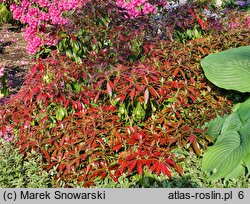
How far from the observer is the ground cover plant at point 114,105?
9.63ft

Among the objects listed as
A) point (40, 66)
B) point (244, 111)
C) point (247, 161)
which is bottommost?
point (247, 161)

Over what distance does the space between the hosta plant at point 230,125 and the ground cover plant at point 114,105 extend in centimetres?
10

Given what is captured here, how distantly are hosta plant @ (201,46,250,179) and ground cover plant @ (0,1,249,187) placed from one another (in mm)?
97

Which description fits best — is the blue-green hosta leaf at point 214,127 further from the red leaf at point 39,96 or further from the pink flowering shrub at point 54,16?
the pink flowering shrub at point 54,16

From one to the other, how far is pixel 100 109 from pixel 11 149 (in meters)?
0.76

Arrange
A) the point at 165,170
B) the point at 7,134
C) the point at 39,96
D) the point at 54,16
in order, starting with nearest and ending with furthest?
the point at 165,170, the point at 39,96, the point at 7,134, the point at 54,16

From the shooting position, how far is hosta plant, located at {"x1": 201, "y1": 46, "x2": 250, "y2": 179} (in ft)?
9.53

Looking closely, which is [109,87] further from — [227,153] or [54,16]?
[54,16]

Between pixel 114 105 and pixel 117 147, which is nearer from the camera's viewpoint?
pixel 117 147

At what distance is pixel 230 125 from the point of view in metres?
3.20

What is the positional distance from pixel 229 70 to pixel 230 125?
1.63 ft

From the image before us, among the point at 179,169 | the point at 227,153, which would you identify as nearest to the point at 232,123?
the point at 227,153

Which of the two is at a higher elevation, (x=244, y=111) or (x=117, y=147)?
(x=244, y=111)

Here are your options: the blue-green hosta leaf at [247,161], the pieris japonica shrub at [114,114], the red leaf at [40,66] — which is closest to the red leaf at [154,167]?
the pieris japonica shrub at [114,114]
